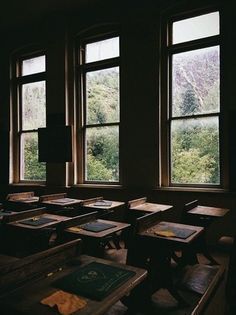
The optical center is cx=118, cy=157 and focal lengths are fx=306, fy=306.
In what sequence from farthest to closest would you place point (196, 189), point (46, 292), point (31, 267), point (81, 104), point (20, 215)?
point (81, 104) → point (196, 189) → point (20, 215) → point (31, 267) → point (46, 292)

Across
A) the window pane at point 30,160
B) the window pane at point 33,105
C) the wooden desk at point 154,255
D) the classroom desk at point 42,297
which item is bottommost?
the wooden desk at point 154,255

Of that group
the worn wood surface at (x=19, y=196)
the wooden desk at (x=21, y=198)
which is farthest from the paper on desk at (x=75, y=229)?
the worn wood surface at (x=19, y=196)

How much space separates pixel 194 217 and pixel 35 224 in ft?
6.19

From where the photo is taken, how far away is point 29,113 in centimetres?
720

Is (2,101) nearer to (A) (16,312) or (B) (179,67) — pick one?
(B) (179,67)

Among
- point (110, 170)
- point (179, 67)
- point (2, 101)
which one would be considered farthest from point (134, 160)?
point (2, 101)

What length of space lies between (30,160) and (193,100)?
3.98m

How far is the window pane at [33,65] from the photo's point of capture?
23.0 ft

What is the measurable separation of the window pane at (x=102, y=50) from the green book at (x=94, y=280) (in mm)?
4903

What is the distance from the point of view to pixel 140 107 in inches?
216

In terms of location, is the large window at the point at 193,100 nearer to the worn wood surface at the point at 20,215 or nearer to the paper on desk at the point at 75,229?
the worn wood surface at the point at 20,215

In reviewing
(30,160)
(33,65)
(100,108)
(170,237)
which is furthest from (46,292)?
(33,65)

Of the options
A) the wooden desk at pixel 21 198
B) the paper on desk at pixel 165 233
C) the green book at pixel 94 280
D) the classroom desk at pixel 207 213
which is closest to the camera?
the green book at pixel 94 280

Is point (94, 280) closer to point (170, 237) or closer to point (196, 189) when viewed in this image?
point (170, 237)
